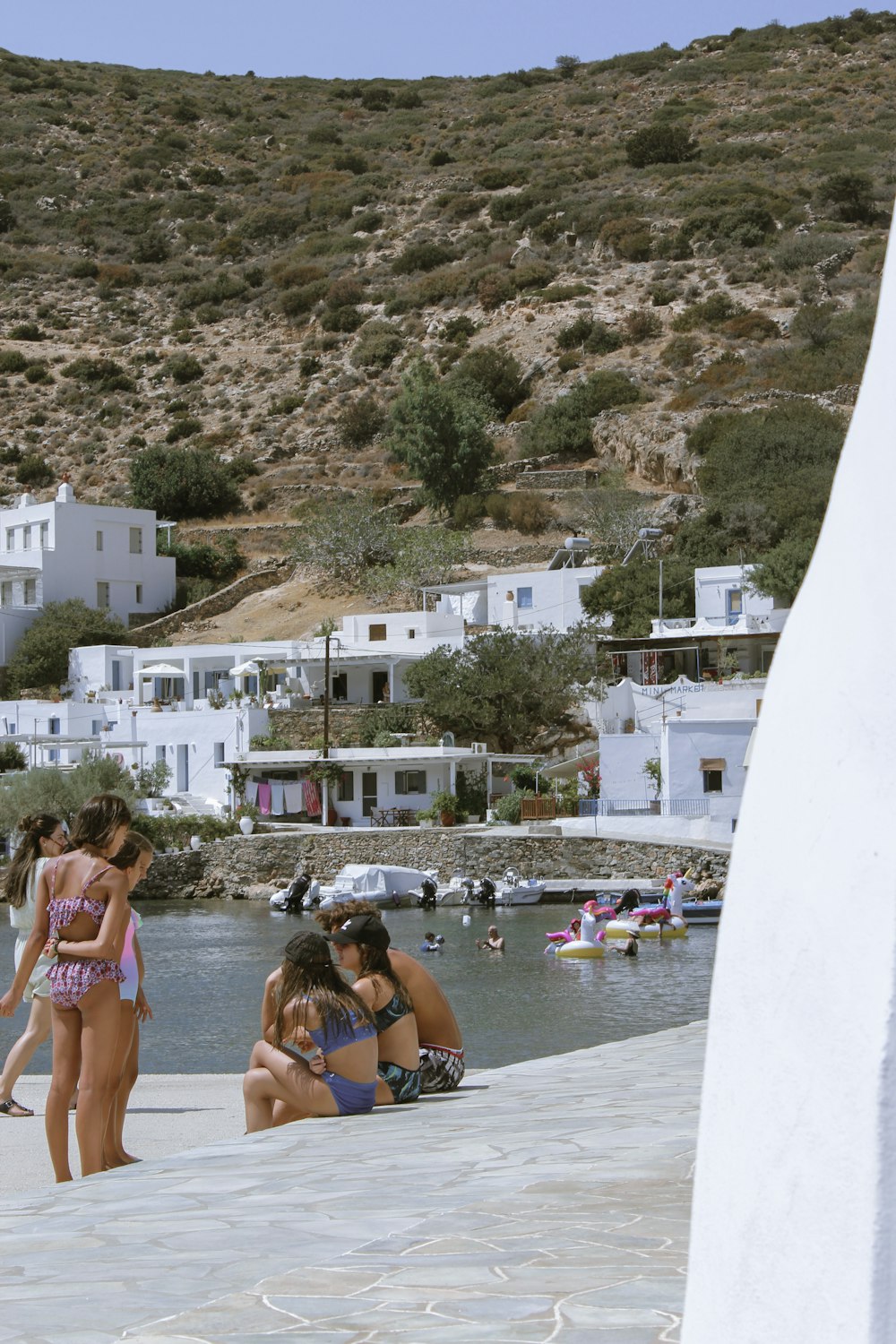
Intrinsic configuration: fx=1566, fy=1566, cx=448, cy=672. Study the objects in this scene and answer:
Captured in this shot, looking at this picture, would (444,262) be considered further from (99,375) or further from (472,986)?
(472,986)

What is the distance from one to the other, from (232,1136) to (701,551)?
51.1 meters

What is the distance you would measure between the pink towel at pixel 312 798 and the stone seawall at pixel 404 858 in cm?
410

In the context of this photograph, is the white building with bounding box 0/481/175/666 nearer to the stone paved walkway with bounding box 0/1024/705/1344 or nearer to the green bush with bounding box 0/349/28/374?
the green bush with bounding box 0/349/28/374

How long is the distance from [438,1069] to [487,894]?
31570 millimetres

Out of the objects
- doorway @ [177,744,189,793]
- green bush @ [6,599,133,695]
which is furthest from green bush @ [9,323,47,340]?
doorway @ [177,744,189,793]

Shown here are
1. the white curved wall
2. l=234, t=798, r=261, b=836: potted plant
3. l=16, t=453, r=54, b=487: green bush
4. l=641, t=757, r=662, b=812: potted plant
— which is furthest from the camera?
l=16, t=453, r=54, b=487: green bush

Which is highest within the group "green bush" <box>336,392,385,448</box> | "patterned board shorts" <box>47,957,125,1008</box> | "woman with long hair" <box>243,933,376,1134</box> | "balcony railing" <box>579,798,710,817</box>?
"green bush" <box>336,392,385,448</box>

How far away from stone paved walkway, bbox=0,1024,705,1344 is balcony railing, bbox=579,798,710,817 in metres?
35.4

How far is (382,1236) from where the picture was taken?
4.66 m

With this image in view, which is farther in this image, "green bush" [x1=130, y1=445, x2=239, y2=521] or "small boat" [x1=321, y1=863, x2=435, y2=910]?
"green bush" [x1=130, y1=445, x2=239, y2=521]

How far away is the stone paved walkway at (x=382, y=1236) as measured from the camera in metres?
3.61

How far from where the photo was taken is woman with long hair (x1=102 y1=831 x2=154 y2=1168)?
6934 millimetres

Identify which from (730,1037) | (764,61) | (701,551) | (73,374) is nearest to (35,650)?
(701,551)

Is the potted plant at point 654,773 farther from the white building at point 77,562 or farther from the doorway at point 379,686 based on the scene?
the white building at point 77,562
